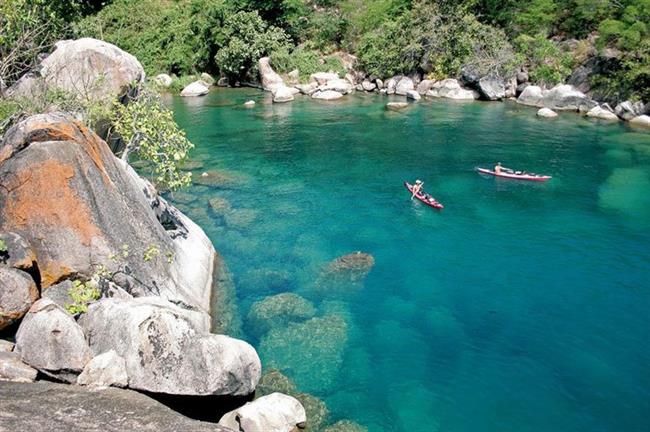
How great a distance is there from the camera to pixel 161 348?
1230cm

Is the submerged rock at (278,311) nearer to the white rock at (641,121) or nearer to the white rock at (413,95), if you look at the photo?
the white rock at (641,121)

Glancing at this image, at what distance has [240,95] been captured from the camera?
186ft

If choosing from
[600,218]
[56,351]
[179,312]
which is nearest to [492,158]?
[600,218]

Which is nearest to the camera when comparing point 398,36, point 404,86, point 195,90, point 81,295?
point 81,295

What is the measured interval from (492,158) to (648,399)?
22679 millimetres

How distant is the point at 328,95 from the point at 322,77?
4534mm

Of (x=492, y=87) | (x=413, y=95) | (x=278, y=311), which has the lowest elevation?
Result: (x=278, y=311)

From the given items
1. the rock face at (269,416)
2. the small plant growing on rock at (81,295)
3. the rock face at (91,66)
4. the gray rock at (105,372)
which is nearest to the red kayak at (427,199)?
the rock face at (91,66)

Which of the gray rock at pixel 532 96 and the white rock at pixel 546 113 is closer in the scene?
the white rock at pixel 546 113

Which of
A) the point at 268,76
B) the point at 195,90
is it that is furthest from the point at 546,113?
the point at 195,90

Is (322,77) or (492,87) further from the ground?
(322,77)

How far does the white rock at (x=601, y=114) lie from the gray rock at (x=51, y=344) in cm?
4637

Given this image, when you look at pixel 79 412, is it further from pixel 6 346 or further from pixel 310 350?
pixel 310 350

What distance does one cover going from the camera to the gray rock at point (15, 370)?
453 inches
